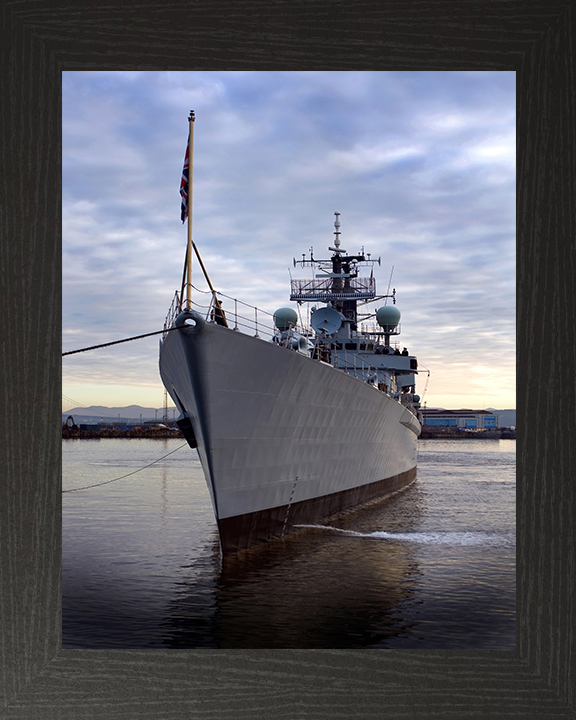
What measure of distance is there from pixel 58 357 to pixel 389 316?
59.5ft

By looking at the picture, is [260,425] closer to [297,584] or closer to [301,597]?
[297,584]

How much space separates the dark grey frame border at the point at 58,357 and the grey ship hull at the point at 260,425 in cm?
375

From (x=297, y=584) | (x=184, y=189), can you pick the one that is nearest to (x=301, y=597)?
(x=297, y=584)

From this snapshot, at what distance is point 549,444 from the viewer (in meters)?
2.62

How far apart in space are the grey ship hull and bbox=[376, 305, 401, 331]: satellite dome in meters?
9.88

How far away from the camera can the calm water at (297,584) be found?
5207 millimetres

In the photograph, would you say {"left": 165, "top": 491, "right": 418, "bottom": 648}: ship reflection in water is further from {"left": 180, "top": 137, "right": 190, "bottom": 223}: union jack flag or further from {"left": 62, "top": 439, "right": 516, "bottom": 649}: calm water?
{"left": 180, "top": 137, "right": 190, "bottom": 223}: union jack flag

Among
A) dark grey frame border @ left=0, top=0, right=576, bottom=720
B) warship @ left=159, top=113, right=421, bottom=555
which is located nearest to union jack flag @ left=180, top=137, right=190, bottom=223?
warship @ left=159, top=113, right=421, bottom=555

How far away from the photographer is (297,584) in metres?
6.78

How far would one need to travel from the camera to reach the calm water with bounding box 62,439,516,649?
17.1 ft

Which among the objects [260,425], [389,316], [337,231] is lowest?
[260,425]

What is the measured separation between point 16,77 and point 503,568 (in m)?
7.42

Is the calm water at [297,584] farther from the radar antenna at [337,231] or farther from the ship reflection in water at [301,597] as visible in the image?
the radar antenna at [337,231]

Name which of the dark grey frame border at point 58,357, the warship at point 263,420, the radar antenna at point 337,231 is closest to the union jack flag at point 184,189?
the warship at point 263,420
